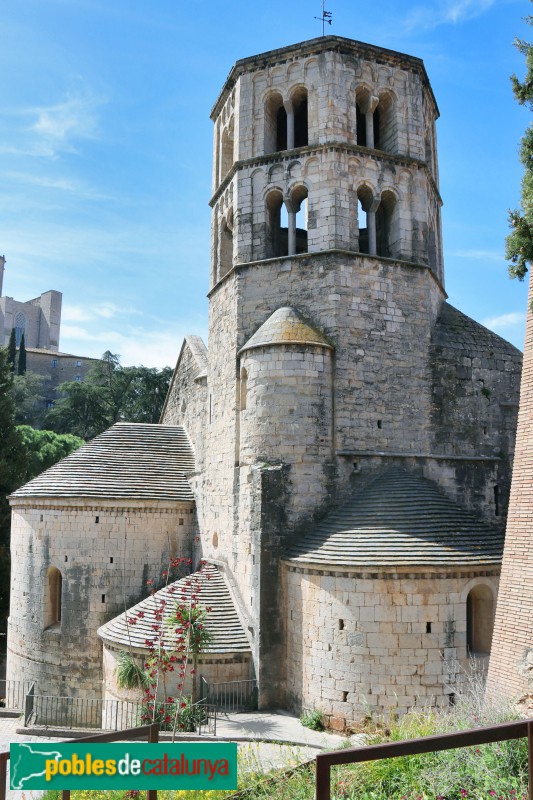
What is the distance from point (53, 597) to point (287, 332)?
11145 mm

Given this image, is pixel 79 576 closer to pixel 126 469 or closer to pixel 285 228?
pixel 126 469

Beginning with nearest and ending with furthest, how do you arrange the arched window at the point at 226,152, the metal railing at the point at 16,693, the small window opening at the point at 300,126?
the metal railing at the point at 16,693 < the small window opening at the point at 300,126 < the arched window at the point at 226,152

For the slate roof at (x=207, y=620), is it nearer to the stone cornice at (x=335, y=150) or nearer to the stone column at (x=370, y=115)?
the stone cornice at (x=335, y=150)

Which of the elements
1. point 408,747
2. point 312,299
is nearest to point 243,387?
point 312,299

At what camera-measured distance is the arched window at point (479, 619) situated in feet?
47.0

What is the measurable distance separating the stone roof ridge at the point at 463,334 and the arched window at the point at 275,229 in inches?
208

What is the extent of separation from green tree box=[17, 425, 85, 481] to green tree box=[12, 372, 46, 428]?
78.0 ft

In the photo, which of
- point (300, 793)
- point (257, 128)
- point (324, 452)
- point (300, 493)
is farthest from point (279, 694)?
point (257, 128)

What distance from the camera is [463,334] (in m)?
18.6

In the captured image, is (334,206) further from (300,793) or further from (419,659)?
(300,793)

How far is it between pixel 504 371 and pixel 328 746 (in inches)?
444

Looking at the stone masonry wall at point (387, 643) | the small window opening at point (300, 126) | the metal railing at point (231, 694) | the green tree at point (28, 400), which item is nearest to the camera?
the stone masonry wall at point (387, 643)

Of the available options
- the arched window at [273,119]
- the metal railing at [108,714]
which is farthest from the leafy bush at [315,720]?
the arched window at [273,119]

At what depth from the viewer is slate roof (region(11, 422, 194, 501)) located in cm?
1969
